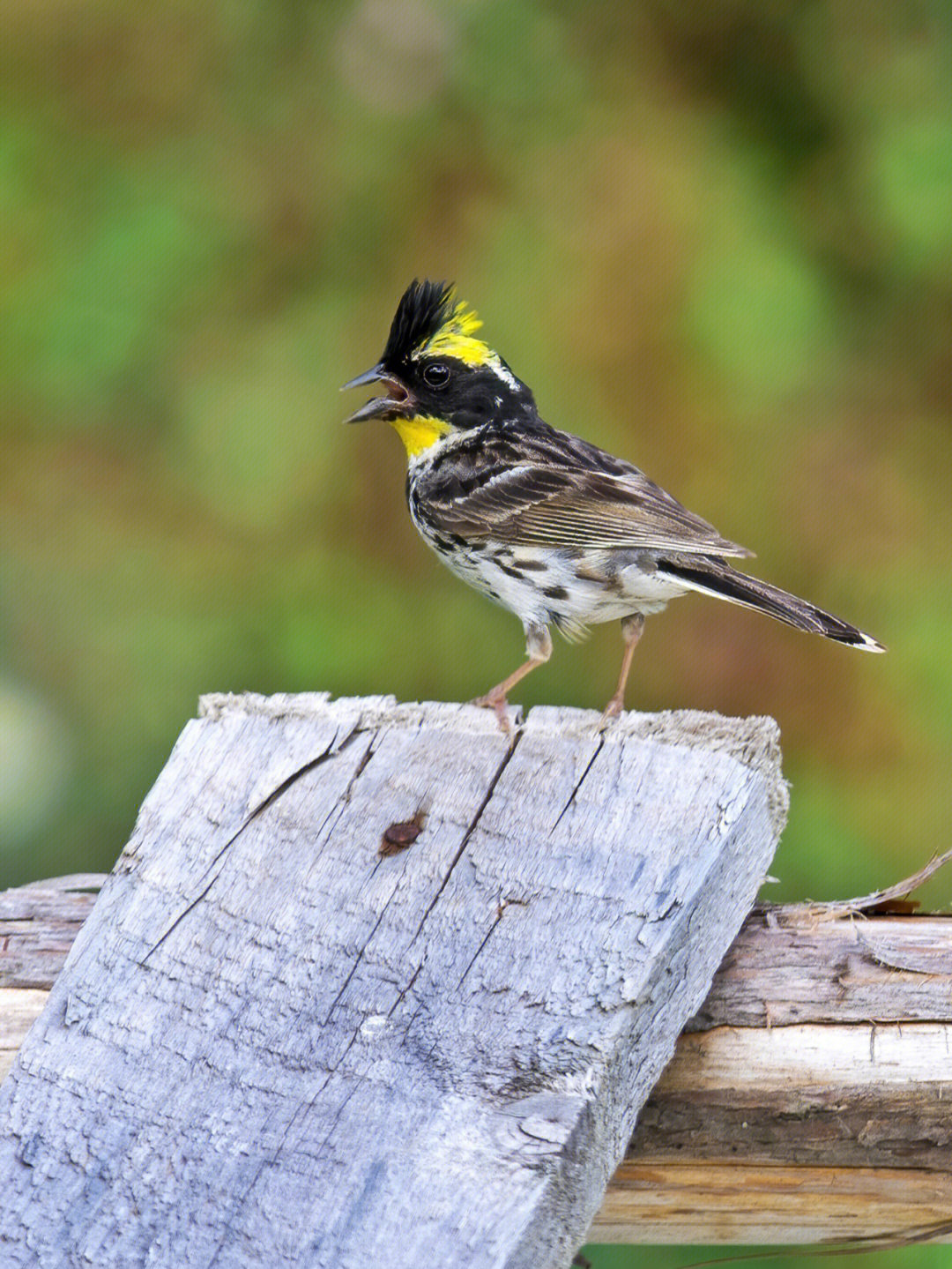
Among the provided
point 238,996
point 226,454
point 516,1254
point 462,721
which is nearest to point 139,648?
point 226,454

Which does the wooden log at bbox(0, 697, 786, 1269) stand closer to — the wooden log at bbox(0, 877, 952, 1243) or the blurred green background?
the wooden log at bbox(0, 877, 952, 1243)

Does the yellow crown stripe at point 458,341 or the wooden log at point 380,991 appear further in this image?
the yellow crown stripe at point 458,341

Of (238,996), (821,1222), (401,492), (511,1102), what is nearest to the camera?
(511,1102)

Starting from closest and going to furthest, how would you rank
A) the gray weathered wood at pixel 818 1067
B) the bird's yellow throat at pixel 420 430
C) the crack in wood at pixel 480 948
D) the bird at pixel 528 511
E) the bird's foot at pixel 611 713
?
the crack in wood at pixel 480 948
the gray weathered wood at pixel 818 1067
the bird's foot at pixel 611 713
the bird at pixel 528 511
the bird's yellow throat at pixel 420 430

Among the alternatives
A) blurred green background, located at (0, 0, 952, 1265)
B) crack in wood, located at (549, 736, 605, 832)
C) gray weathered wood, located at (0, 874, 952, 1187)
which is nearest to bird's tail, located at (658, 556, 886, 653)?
crack in wood, located at (549, 736, 605, 832)

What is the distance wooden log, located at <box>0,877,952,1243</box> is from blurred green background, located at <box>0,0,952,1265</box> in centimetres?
371

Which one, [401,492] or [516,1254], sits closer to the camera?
[516,1254]

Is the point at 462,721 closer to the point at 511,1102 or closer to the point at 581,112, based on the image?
the point at 511,1102

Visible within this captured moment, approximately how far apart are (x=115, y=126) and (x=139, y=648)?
2264 mm

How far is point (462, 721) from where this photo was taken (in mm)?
3074

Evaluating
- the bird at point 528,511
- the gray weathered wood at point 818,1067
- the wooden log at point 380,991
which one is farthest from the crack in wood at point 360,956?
the bird at point 528,511

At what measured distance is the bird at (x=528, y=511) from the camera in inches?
165

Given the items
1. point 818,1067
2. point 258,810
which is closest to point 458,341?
point 258,810

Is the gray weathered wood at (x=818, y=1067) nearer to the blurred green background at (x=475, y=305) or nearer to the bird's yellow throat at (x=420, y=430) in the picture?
the bird's yellow throat at (x=420, y=430)
